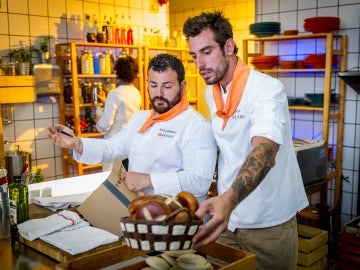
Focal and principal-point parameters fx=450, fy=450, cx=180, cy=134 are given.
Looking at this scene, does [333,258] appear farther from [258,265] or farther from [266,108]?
[266,108]

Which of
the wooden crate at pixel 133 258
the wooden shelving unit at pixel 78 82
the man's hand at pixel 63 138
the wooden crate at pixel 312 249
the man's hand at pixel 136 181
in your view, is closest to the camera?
the wooden crate at pixel 133 258

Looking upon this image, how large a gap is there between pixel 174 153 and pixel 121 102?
2.47m

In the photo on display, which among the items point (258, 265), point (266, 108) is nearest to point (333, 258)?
point (258, 265)

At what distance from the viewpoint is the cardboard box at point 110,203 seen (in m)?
1.75

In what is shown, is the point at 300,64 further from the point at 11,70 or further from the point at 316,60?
the point at 11,70

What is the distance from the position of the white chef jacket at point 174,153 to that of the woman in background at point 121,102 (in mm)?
2186

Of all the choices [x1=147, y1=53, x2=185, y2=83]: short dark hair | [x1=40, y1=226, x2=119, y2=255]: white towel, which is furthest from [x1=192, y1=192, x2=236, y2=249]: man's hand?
[x1=147, y1=53, x2=185, y2=83]: short dark hair

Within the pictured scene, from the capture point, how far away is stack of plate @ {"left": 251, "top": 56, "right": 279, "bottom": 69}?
168 inches

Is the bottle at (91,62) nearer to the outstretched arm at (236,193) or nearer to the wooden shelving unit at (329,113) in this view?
the wooden shelving unit at (329,113)

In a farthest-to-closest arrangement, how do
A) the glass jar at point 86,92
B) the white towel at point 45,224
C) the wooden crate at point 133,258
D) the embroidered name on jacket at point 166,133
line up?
1. the glass jar at point 86,92
2. the embroidered name on jacket at point 166,133
3. the white towel at point 45,224
4. the wooden crate at point 133,258

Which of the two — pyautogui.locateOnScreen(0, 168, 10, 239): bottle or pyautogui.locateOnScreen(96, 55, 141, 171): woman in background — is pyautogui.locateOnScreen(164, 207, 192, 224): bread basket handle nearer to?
pyautogui.locateOnScreen(0, 168, 10, 239): bottle

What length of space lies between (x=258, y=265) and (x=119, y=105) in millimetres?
2825

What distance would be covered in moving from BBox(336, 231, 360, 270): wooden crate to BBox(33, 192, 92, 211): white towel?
2101 mm

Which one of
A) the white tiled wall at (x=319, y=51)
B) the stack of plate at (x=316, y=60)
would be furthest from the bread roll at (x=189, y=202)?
the white tiled wall at (x=319, y=51)
